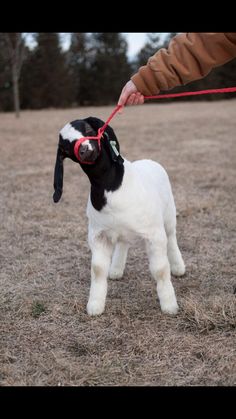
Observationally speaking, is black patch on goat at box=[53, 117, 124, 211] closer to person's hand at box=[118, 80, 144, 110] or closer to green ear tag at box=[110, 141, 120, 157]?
green ear tag at box=[110, 141, 120, 157]

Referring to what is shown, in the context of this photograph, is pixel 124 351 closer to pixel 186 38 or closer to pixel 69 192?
pixel 186 38

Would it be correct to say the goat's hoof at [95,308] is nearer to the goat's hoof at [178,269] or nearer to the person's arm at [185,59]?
the goat's hoof at [178,269]

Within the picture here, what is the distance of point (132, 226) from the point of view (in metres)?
2.92

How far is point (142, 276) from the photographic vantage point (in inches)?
151

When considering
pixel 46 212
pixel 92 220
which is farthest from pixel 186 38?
pixel 46 212

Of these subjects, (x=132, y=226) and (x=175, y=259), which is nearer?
(x=132, y=226)

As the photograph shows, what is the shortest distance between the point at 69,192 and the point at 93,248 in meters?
3.28

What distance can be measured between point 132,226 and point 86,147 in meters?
0.57

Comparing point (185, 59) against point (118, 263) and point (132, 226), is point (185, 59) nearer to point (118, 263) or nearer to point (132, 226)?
point (132, 226)

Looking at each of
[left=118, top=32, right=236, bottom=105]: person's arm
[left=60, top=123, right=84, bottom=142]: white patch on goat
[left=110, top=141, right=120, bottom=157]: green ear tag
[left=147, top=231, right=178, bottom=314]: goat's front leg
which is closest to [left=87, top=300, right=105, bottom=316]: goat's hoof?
[left=147, top=231, right=178, bottom=314]: goat's front leg

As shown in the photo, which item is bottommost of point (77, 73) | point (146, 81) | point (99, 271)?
point (77, 73)

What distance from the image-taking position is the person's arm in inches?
107

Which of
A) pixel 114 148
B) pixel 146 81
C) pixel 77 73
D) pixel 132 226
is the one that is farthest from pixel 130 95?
pixel 77 73

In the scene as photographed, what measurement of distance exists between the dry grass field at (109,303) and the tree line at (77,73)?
2392 cm
